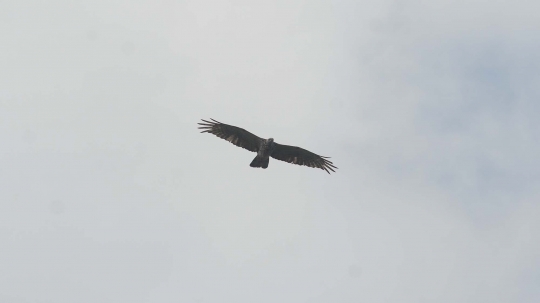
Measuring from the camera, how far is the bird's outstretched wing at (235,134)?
47.2 m

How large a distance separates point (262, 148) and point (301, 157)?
9.14ft

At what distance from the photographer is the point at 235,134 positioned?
47.6 metres

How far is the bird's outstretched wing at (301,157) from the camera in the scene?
48.3 metres

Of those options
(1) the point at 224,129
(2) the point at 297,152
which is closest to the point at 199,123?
(1) the point at 224,129

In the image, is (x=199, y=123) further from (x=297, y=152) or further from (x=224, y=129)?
(x=297, y=152)

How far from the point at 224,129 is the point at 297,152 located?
4.10m

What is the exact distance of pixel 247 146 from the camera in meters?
47.8

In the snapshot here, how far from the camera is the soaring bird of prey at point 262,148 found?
154 feet

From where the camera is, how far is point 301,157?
4909 centimetres

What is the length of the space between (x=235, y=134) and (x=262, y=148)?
5.15 ft

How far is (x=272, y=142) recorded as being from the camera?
47.1 metres

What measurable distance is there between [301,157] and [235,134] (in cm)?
388

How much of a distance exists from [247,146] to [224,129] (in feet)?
4.97

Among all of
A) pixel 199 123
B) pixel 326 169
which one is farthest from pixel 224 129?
pixel 326 169
